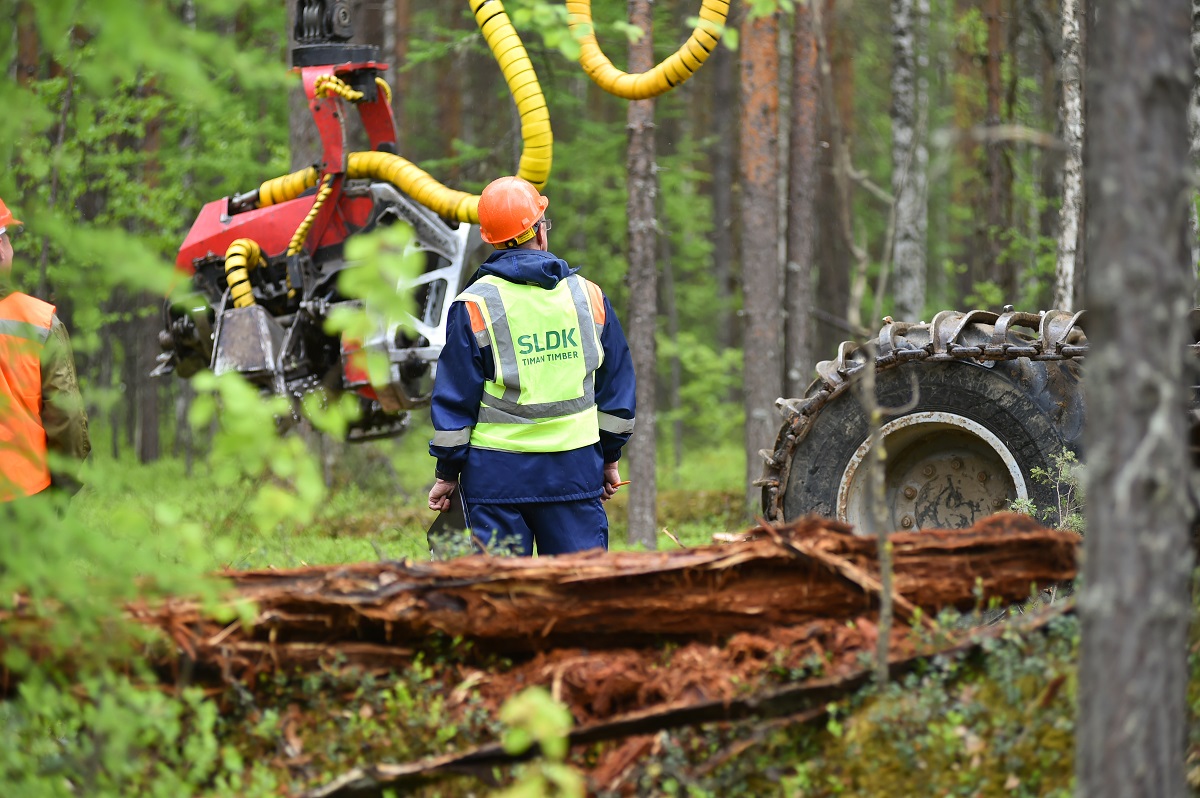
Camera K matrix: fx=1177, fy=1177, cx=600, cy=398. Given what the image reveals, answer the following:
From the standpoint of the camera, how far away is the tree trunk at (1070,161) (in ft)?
28.7

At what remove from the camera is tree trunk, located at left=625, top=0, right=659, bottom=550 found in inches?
385

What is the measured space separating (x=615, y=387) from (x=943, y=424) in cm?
158

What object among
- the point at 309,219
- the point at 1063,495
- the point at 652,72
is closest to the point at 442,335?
the point at 309,219

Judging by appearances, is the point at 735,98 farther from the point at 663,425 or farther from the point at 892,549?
the point at 892,549

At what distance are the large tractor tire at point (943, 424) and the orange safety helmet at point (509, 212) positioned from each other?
1.67 metres

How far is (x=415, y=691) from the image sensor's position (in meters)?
3.77

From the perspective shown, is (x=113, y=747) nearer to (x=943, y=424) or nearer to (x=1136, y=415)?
(x=1136, y=415)

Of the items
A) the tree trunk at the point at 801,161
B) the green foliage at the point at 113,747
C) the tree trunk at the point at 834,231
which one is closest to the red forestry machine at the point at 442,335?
the green foliage at the point at 113,747

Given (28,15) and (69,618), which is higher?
(28,15)

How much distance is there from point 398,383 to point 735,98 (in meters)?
15.5

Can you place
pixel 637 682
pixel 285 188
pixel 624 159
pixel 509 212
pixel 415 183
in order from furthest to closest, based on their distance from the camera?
pixel 624 159 < pixel 285 188 < pixel 415 183 < pixel 509 212 < pixel 637 682

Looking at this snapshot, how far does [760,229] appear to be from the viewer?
11695 millimetres

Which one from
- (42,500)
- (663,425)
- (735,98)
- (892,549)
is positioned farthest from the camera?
(663,425)

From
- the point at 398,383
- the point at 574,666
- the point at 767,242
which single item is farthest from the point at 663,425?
the point at 574,666
